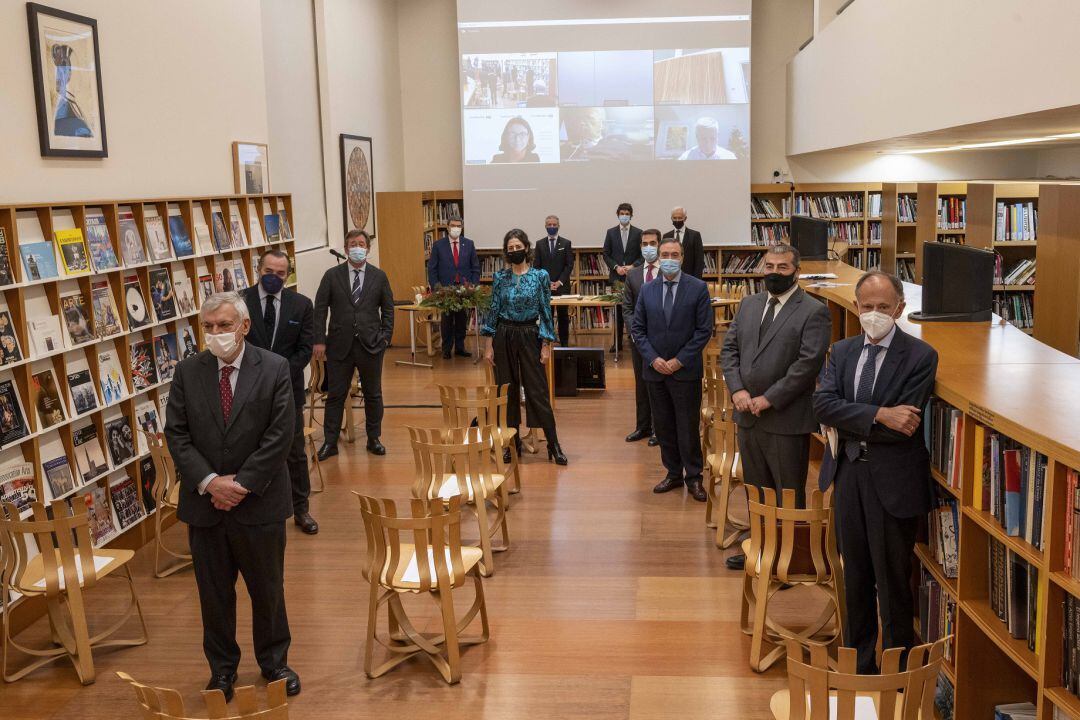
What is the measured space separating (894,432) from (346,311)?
17.4ft

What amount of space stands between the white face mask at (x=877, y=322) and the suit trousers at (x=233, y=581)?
2631mm

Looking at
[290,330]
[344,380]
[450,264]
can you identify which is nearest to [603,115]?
[450,264]

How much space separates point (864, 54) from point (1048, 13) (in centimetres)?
447

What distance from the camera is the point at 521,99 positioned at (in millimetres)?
14461

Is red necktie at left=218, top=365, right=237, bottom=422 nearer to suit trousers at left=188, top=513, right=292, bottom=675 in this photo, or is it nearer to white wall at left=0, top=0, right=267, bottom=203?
suit trousers at left=188, top=513, right=292, bottom=675

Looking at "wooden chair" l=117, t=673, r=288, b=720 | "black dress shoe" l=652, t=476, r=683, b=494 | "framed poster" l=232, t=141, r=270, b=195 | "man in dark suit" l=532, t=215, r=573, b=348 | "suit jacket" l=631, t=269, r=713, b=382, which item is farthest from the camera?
"man in dark suit" l=532, t=215, r=573, b=348

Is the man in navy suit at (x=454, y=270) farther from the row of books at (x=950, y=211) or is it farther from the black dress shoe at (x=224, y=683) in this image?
the black dress shoe at (x=224, y=683)

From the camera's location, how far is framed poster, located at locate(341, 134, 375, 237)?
12.6 m

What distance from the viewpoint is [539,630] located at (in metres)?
5.23

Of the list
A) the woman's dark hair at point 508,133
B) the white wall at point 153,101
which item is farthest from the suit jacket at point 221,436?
the woman's dark hair at point 508,133

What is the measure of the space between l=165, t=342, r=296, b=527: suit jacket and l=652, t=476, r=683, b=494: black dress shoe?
3653 millimetres

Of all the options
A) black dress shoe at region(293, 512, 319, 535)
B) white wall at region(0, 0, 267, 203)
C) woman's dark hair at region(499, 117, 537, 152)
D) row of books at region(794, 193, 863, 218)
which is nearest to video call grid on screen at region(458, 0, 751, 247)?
woman's dark hair at region(499, 117, 537, 152)

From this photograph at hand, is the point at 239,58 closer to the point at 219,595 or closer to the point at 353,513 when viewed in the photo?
the point at 353,513

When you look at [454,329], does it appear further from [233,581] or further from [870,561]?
[870,561]
